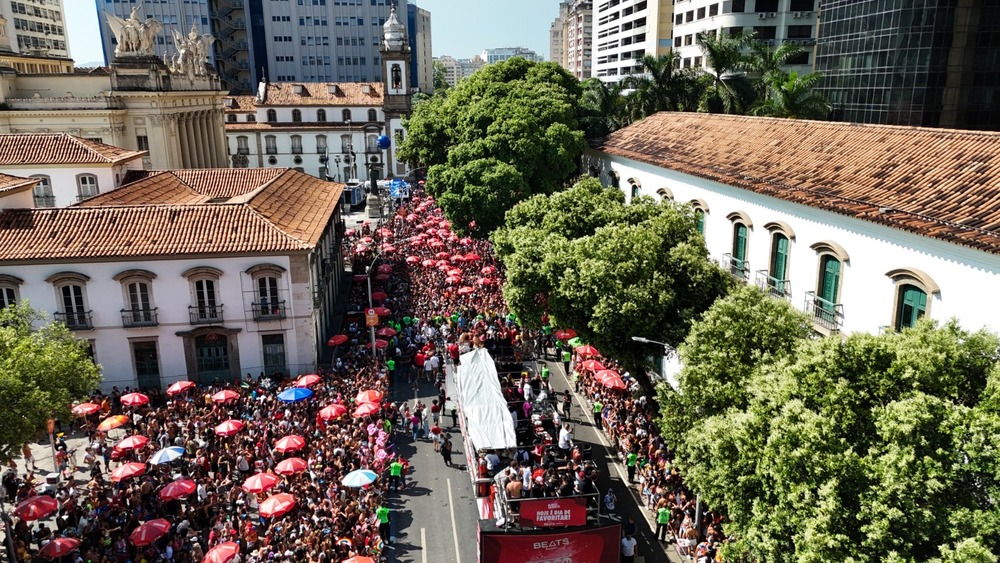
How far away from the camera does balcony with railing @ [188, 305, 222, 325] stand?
31.5m

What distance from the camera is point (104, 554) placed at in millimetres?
19594

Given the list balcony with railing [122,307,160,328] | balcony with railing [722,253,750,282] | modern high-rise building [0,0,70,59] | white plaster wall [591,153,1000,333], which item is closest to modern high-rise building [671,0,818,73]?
white plaster wall [591,153,1000,333]

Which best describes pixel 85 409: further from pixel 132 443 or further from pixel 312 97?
pixel 312 97

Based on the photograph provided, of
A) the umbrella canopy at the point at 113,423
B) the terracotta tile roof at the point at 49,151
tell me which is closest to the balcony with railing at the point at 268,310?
the umbrella canopy at the point at 113,423

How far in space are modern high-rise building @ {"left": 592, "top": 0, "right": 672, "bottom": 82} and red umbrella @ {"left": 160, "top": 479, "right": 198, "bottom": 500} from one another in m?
70.8

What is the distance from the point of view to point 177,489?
69.6ft

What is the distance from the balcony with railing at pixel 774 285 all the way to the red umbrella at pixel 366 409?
1416 cm

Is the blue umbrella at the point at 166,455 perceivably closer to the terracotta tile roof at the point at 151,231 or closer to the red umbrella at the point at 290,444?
the red umbrella at the point at 290,444

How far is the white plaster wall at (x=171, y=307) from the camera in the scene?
3047 cm

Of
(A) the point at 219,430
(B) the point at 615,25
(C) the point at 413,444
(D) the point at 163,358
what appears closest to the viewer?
(A) the point at 219,430

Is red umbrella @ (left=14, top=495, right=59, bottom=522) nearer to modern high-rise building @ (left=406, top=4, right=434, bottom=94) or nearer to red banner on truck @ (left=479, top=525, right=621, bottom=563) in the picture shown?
red banner on truck @ (left=479, top=525, right=621, bottom=563)

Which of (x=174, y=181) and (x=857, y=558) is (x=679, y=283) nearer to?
(x=857, y=558)

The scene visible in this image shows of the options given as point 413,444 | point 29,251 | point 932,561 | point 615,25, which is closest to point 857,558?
point 932,561

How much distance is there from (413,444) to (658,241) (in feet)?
39.1
